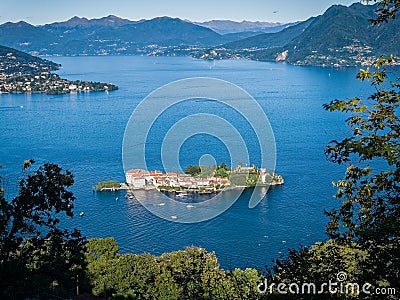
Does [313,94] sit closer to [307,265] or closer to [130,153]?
[130,153]

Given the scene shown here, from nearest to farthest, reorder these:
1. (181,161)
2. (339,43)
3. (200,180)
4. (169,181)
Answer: (169,181)
(200,180)
(181,161)
(339,43)

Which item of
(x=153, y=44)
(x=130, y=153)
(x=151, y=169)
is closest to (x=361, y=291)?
(x=151, y=169)

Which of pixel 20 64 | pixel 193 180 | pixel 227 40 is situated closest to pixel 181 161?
pixel 193 180

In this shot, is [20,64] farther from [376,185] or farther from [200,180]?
[376,185]

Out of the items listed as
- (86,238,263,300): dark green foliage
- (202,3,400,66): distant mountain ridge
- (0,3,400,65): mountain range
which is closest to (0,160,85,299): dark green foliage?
(86,238,263,300): dark green foliage

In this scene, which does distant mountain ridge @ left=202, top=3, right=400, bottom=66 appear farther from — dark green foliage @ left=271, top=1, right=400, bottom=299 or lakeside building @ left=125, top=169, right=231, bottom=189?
dark green foliage @ left=271, top=1, right=400, bottom=299

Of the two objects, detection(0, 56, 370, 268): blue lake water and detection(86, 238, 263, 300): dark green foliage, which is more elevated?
detection(86, 238, 263, 300): dark green foliage
